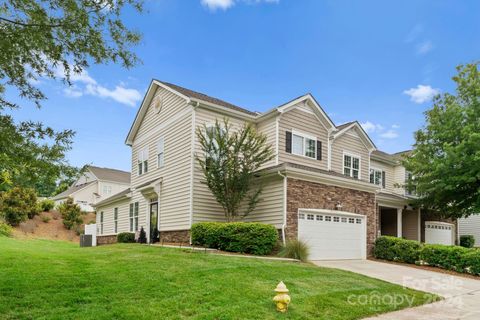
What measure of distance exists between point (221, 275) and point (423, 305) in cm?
470

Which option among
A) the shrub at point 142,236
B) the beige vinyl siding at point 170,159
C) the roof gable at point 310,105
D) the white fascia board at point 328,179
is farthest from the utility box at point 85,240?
the white fascia board at point 328,179

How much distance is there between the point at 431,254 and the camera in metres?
16.8

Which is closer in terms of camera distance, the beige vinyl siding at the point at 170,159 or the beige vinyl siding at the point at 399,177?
the beige vinyl siding at the point at 170,159

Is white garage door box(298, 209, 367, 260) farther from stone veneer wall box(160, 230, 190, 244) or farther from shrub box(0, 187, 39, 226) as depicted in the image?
shrub box(0, 187, 39, 226)

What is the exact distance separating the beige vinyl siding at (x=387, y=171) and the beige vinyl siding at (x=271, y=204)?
12.0 m

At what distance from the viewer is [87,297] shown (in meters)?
7.26

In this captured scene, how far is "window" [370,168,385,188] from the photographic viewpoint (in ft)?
84.4

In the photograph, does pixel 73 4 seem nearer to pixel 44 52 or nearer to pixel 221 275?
pixel 44 52

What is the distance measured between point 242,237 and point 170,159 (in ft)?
22.5

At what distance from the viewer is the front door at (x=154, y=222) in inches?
771

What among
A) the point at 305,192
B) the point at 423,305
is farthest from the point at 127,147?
the point at 423,305

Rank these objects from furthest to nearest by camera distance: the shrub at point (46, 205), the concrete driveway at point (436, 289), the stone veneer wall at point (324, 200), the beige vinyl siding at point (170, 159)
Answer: the shrub at point (46, 205), the beige vinyl siding at point (170, 159), the stone veneer wall at point (324, 200), the concrete driveway at point (436, 289)

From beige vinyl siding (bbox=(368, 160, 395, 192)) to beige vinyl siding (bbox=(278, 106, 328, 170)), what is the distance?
6.98 metres

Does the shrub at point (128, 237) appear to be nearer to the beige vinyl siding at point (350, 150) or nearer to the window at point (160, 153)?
the window at point (160, 153)
